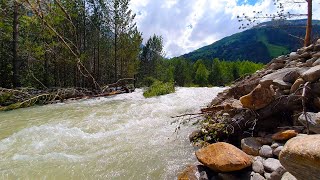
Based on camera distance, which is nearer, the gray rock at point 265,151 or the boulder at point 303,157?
the boulder at point 303,157

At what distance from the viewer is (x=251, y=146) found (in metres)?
4.84

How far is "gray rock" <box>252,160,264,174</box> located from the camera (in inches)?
160

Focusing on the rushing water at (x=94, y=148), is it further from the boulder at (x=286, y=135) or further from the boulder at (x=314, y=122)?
the boulder at (x=314, y=122)

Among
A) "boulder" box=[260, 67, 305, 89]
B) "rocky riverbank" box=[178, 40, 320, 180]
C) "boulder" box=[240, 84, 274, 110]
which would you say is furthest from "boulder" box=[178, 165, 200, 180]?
"boulder" box=[260, 67, 305, 89]

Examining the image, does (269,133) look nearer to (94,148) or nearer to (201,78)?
(94,148)

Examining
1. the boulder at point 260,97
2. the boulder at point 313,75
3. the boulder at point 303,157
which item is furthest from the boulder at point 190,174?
the boulder at point 313,75

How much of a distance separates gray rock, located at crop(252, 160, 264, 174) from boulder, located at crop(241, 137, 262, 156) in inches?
19.0

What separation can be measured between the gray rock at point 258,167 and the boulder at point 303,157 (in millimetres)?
1080

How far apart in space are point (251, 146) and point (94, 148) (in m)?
3.58

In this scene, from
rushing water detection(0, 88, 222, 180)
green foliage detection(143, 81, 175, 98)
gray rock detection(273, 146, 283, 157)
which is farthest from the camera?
green foliage detection(143, 81, 175, 98)

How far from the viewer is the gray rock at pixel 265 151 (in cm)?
436

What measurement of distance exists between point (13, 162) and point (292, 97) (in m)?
5.79

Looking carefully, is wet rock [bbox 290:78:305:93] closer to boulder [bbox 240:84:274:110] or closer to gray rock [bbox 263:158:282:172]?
boulder [bbox 240:84:274:110]

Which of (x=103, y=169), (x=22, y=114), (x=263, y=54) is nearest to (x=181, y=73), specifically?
(x=22, y=114)
